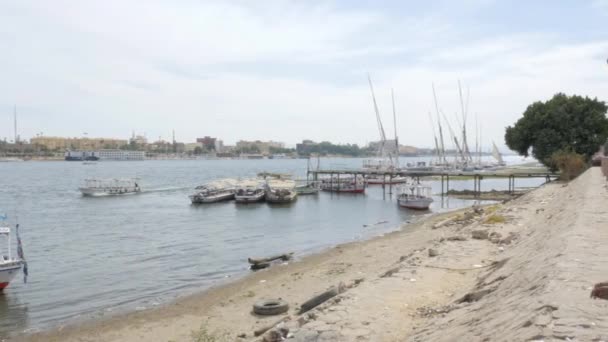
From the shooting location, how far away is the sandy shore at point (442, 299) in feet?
25.2

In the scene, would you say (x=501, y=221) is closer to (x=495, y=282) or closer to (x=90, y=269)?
(x=495, y=282)

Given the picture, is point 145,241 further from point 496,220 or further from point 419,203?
point 419,203

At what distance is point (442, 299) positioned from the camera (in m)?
12.6

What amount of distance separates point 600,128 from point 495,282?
203 feet

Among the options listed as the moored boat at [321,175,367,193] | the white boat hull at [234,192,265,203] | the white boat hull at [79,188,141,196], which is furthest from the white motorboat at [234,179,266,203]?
the white boat hull at [79,188,141,196]

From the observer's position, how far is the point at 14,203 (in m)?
65.9

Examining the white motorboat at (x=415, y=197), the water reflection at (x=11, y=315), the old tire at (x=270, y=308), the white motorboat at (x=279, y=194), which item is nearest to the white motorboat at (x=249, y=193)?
the white motorboat at (x=279, y=194)

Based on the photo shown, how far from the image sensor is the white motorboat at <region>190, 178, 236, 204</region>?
68.4 metres

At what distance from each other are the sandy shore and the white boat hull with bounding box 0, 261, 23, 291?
640cm

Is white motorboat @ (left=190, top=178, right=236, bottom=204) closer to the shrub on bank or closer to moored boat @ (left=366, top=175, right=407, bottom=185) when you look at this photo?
moored boat @ (left=366, top=175, right=407, bottom=185)

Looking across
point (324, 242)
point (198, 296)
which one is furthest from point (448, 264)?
point (324, 242)

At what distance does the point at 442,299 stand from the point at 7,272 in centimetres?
1821

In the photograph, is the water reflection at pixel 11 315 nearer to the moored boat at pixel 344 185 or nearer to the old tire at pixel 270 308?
the old tire at pixel 270 308

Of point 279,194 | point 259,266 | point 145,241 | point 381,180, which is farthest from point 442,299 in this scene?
point 381,180
